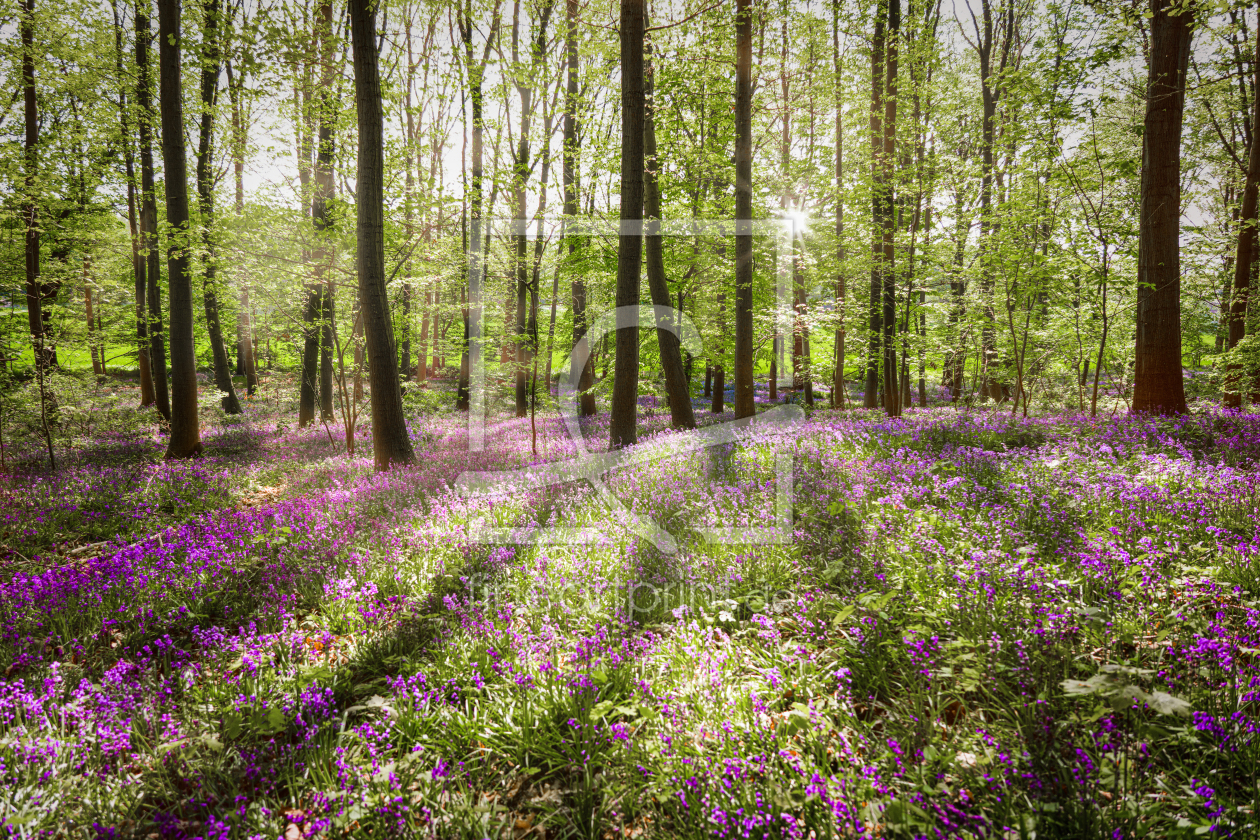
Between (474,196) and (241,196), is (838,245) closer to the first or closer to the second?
(474,196)

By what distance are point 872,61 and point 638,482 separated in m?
16.6

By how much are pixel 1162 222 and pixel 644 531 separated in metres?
9.87

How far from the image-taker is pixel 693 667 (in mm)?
2883

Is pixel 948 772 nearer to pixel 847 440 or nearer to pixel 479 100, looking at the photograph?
pixel 847 440

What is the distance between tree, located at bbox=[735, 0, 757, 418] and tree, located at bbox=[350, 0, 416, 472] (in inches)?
288

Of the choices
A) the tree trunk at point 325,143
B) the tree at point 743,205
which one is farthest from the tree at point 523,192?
the tree at point 743,205

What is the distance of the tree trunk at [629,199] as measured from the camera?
25.7 feet

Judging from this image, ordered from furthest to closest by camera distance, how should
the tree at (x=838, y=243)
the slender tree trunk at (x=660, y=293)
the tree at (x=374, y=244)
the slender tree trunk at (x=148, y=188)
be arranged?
the tree at (x=838, y=243) → the slender tree trunk at (x=148, y=188) → the slender tree trunk at (x=660, y=293) → the tree at (x=374, y=244)

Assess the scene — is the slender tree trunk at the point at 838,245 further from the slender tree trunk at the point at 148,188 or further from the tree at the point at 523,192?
the slender tree trunk at the point at 148,188

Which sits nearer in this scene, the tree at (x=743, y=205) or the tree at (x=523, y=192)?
the tree at (x=523, y=192)

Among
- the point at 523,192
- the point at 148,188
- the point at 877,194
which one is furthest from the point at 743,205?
the point at 148,188

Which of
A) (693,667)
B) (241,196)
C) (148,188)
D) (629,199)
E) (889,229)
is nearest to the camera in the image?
(693,667)

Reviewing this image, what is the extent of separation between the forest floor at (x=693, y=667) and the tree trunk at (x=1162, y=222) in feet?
9.11

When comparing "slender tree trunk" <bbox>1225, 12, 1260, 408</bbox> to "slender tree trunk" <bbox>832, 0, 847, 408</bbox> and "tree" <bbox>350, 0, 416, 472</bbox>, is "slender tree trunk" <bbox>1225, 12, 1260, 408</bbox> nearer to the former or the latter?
"slender tree trunk" <bbox>832, 0, 847, 408</bbox>
